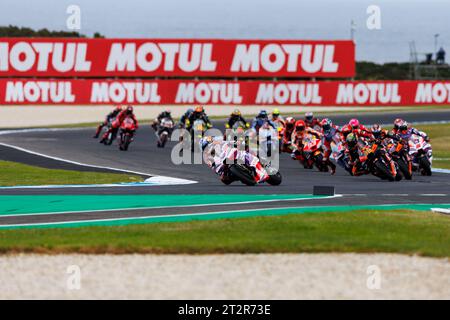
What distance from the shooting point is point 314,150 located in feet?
92.3

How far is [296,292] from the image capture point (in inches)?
440

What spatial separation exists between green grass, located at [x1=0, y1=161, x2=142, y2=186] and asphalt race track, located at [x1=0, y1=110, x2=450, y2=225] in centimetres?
126

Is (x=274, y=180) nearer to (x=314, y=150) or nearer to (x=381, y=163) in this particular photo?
(x=381, y=163)

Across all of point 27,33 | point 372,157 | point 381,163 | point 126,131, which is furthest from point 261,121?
point 27,33

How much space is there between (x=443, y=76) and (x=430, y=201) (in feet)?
185

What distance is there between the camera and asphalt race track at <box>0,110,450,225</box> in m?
19.0

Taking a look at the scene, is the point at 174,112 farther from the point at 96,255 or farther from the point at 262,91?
the point at 96,255

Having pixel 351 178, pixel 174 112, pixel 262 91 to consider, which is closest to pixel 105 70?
pixel 174 112

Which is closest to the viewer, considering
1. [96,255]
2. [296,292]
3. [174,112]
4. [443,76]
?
[296,292]

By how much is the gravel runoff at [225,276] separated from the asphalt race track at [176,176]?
14.5ft

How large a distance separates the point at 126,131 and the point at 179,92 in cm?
2411

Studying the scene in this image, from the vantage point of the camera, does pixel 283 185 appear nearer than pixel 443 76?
Yes

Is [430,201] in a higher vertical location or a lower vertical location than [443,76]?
lower

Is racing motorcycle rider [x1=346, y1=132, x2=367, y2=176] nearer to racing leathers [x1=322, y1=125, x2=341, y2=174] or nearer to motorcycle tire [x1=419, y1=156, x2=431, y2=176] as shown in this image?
racing leathers [x1=322, y1=125, x2=341, y2=174]
